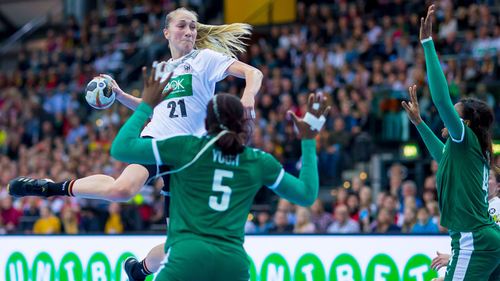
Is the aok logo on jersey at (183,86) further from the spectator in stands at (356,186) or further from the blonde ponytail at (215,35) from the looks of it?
the spectator in stands at (356,186)

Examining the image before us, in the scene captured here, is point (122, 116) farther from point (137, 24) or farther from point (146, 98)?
point (146, 98)

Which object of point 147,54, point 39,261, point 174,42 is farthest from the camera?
point 147,54

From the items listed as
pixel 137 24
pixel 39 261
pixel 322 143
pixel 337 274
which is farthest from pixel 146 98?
pixel 137 24

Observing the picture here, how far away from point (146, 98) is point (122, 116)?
1131 centimetres

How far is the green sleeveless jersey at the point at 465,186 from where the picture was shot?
11.8 ft

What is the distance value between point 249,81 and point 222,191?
130cm

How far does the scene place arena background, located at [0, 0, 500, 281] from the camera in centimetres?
617

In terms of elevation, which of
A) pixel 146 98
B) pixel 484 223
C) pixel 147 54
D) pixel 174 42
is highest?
pixel 147 54

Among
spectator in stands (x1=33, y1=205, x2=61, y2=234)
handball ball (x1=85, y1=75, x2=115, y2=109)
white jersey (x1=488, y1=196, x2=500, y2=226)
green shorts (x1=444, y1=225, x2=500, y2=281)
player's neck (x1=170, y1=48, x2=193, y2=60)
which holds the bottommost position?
spectator in stands (x1=33, y1=205, x2=61, y2=234)

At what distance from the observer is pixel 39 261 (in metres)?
6.62

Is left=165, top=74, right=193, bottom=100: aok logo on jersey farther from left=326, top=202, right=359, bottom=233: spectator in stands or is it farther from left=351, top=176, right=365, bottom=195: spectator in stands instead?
left=351, top=176, right=365, bottom=195: spectator in stands

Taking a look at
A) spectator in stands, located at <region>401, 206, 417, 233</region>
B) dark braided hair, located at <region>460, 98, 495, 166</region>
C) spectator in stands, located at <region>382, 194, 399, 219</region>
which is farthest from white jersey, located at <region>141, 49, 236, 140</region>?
spectator in stands, located at <region>382, 194, 399, 219</region>

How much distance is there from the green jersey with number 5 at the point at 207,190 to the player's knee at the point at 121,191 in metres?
1.38

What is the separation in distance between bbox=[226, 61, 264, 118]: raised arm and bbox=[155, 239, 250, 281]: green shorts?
1.03 metres
